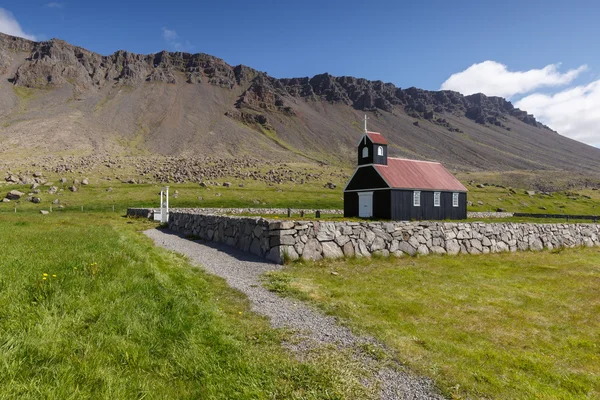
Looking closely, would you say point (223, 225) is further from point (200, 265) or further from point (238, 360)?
point (238, 360)

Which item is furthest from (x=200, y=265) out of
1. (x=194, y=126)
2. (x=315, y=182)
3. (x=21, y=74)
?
(x=21, y=74)

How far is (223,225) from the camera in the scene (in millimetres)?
18734

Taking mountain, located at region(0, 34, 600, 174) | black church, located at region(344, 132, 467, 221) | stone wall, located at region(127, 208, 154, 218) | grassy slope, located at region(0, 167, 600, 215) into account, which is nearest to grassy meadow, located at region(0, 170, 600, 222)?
grassy slope, located at region(0, 167, 600, 215)

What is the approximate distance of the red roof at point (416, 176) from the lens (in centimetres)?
3259

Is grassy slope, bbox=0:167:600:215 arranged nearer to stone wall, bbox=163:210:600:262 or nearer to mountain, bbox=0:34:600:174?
stone wall, bbox=163:210:600:262

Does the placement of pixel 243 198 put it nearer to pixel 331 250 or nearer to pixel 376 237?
pixel 376 237

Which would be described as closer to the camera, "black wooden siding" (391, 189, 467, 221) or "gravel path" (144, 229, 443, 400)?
"gravel path" (144, 229, 443, 400)

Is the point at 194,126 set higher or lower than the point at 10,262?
higher

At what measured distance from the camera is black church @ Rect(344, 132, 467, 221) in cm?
3189

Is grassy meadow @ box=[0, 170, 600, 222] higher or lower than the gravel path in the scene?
higher

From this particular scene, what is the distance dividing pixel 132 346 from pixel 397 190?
29.3 m

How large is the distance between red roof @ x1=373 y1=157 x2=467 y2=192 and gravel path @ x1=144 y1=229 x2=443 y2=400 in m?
21.6

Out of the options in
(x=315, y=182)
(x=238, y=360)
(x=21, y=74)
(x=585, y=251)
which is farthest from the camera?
(x=21, y=74)

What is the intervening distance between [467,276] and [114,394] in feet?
39.1
